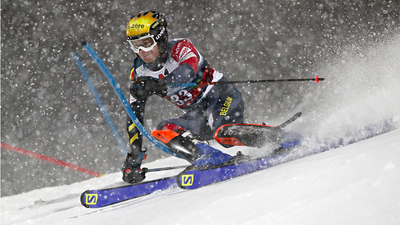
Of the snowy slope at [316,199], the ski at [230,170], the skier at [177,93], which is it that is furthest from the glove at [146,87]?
the snowy slope at [316,199]

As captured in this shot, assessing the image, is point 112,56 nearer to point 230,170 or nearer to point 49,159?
point 49,159

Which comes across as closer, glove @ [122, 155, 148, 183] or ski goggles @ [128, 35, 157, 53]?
ski goggles @ [128, 35, 157, 53]

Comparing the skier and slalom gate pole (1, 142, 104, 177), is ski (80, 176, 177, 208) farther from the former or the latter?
slalom gate pole (1, 142, 104, 177)

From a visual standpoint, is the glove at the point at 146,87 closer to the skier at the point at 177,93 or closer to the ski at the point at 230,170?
the skier at the point at 177,93

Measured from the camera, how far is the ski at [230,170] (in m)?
2.30

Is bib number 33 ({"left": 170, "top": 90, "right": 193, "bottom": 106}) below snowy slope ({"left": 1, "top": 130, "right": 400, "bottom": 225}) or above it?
above

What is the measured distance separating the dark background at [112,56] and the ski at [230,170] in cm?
269

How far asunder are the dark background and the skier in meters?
2.27

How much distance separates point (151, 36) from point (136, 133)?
2.65 ft

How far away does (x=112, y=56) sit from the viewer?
17.1 feet

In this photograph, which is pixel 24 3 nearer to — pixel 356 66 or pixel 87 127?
pixel 87 127

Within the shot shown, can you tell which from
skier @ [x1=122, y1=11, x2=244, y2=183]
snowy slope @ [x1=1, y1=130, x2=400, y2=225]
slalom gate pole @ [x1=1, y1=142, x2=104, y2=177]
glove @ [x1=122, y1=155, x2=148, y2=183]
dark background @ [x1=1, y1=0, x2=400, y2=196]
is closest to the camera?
snowy slope @ [x1=1, y1=130, x2=400, y2=225]

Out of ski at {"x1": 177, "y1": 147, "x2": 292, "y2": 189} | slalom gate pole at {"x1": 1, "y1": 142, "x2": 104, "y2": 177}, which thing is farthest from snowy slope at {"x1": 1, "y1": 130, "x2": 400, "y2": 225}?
slalom gate pole at {"x1": 1, "y1": 142, "x2": 104, "y2": 177}

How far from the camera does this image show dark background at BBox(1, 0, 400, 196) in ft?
15.7
